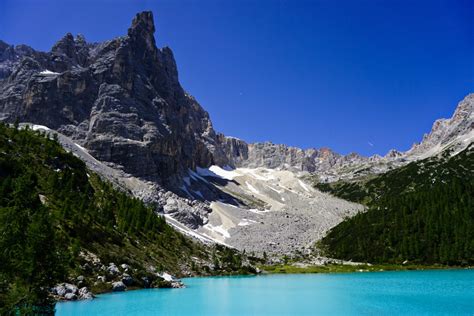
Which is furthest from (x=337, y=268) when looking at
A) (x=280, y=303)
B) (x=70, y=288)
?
(x=70, y=288)

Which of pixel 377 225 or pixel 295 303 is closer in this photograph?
pixel 295 303

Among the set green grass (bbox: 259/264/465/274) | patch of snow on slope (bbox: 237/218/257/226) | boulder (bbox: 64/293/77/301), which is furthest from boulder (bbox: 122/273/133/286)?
patch of snow on slope (bbox: 237/218/257/226)

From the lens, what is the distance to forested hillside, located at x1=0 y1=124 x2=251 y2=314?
91.7ft

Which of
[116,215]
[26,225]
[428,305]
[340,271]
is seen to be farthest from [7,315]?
[340,271]

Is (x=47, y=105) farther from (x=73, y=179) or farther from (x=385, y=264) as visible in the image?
(x=385, y=264)

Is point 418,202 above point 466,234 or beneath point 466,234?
above

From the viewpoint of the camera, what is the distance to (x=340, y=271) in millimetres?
106250

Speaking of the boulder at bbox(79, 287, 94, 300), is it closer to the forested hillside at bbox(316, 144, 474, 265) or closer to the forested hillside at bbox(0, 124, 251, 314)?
the forested hillside at bbox(0, 124, 251, 314)

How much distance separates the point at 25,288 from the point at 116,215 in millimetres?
74227

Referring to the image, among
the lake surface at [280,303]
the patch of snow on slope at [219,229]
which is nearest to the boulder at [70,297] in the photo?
the lake surface at [280,303]

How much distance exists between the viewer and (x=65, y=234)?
189ft

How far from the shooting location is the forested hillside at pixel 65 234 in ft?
91.7

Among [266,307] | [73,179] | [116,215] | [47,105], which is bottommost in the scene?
[266,307]

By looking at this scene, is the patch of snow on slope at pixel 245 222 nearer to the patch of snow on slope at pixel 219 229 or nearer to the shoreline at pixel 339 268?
the patch of snow on slope at pixel 219 229
